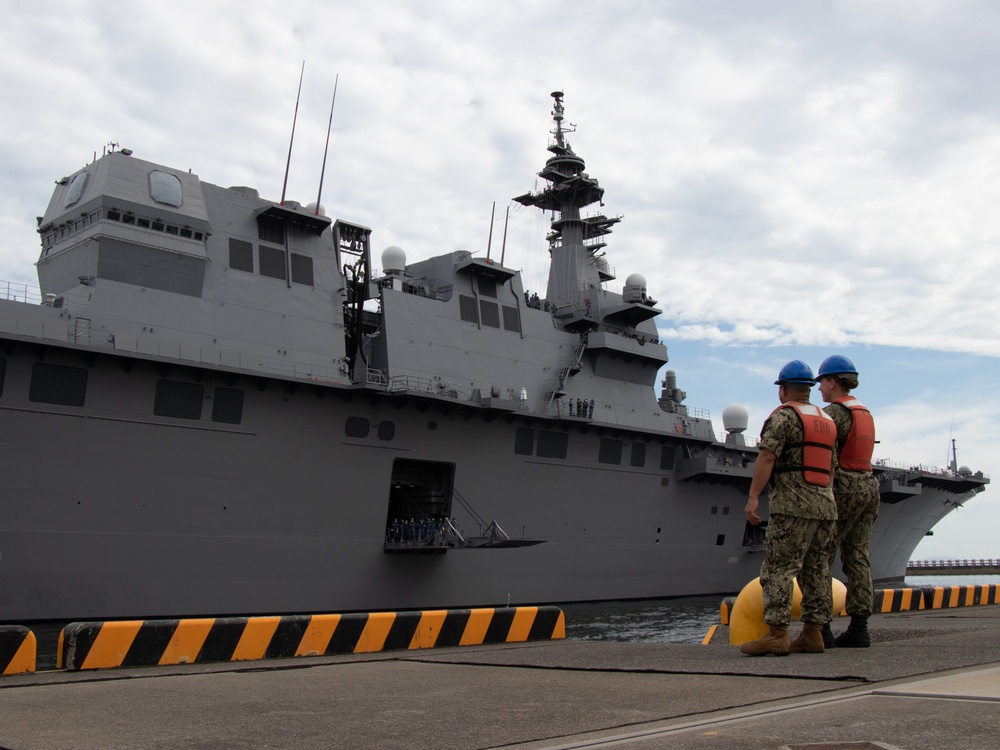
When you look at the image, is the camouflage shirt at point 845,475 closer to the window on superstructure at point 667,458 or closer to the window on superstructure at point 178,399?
the window on superstructure at point 178,399

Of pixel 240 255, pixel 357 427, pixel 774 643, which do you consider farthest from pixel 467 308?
pixel 774 643

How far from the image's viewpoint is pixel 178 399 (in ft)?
58.9

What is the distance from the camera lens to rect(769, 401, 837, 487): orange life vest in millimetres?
6035

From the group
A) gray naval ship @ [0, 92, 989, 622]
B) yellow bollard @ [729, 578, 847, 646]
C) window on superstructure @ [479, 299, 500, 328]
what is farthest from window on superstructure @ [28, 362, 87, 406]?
yellow bollard @ [729, 578, 847, 646]

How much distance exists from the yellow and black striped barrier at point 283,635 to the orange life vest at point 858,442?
3523mm

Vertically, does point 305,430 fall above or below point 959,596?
above

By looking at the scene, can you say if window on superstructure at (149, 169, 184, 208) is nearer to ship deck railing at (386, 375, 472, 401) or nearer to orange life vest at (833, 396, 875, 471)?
ship deck railing at (386, 375, 472, 401)

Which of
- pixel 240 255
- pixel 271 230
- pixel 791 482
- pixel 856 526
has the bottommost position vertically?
pixel 856 526

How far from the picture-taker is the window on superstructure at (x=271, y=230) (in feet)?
68.7

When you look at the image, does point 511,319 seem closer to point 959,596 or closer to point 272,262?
point 272,262

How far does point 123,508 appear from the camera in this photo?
16953 mm

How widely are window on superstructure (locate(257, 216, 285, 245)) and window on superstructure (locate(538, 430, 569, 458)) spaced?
847 cm

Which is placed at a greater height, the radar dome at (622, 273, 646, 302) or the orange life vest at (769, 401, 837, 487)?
the radar dome at (622, 273, 646, 302)

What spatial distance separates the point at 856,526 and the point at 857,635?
0.87m
